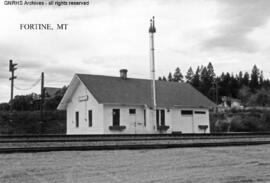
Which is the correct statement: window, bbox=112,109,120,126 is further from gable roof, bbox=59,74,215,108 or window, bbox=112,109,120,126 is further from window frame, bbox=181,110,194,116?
window frame, bbox=181,110,194,116

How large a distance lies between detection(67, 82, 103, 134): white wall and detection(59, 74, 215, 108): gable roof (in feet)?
2.62

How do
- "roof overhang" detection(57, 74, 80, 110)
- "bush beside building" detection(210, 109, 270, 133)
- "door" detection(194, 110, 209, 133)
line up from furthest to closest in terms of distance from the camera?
"bush beside building" detection(210, 109, 270, 133) < "door" detection(194, 110, 209, 133) < "roof overhang" detection(57, 74, 80, 110)

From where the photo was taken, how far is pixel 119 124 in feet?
88.5

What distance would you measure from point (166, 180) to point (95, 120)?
838 inches

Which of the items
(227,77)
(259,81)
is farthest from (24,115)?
(259,81)

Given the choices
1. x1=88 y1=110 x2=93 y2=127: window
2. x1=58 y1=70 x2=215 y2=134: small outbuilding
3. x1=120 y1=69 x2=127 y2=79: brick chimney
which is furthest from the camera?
x1=120 y1=69 x2=127 y2=79: brick chimney

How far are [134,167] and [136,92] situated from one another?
873 inches

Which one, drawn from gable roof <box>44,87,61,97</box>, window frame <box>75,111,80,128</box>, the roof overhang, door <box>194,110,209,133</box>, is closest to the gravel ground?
door <box>194,110,209,133</box>

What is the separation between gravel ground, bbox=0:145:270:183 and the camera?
6.49 metres

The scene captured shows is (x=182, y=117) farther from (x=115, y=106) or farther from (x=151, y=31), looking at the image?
(x=151, y=31)

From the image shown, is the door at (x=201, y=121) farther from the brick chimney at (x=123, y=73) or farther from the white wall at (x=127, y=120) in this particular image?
the brick chimney at (x=123, y=73)

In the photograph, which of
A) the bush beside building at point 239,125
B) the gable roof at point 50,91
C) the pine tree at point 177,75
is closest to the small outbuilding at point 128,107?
the bush beside building at point 239,125

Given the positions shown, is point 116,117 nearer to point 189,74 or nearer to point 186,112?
point 186,112

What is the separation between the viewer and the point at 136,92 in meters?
29.6
